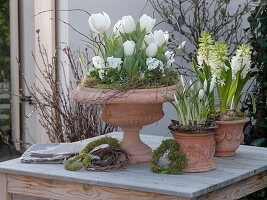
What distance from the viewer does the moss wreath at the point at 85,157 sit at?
11.9 feet

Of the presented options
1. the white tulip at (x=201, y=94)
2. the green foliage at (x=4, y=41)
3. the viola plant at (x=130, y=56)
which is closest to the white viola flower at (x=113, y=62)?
the viola plant at (x=130, y=56)

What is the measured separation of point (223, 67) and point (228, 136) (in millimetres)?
341

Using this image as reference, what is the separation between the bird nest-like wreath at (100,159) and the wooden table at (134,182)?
3 centimetres

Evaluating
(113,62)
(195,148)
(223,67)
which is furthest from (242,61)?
(113,62)

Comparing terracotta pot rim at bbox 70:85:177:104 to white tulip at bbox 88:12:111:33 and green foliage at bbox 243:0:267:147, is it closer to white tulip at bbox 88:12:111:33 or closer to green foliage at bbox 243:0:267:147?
white tulip at bbox 88:12:111:33

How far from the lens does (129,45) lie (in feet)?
11.7

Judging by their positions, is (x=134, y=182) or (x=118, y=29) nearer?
(x=134, y=182)

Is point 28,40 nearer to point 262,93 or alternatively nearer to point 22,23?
point 22,23

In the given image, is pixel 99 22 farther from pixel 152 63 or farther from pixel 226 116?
pixel 226 116

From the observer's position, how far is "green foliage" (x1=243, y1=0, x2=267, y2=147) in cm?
482

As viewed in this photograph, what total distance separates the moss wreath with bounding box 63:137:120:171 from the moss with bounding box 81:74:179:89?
13.0 inches

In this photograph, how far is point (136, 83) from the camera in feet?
11.7

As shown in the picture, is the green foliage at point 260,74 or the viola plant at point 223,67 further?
the green foliage at point 260,74

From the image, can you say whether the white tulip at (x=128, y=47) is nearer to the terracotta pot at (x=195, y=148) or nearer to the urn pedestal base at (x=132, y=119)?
the urn pedestal base at (x=132, y=119)
